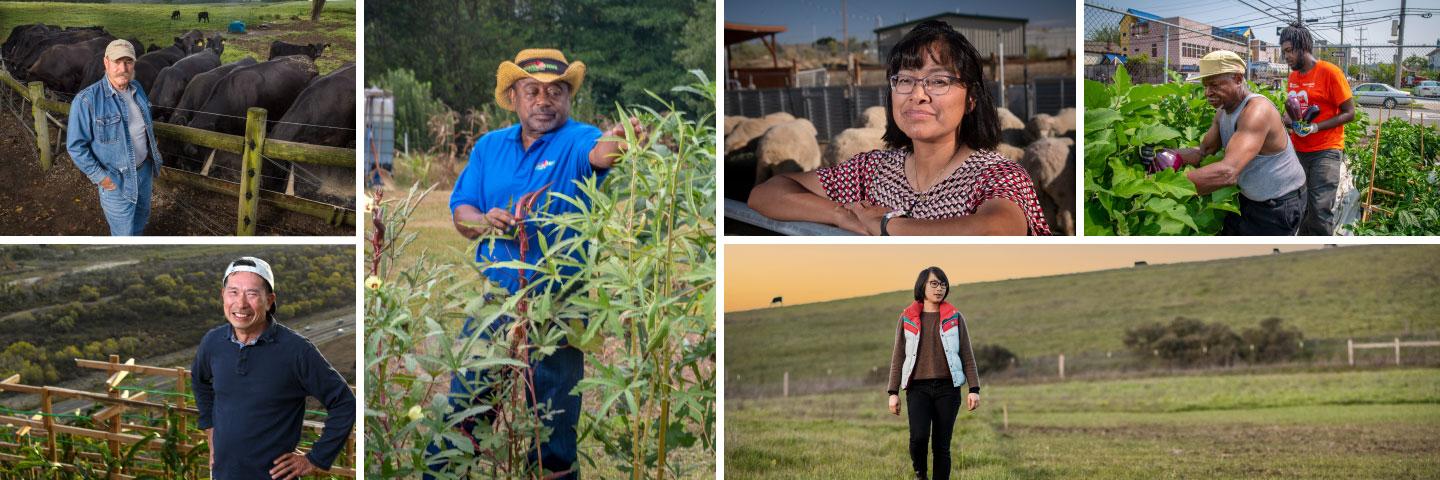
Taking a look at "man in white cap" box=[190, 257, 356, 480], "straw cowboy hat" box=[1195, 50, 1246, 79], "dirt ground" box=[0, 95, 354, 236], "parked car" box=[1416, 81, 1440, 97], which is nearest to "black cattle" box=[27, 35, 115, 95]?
"dirt ground" box=[0, 95, 354, 236]

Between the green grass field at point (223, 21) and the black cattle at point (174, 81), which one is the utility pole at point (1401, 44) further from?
the black cattle at point (174, 81)

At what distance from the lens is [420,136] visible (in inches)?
245

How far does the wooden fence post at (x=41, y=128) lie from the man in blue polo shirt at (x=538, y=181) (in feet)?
3.68

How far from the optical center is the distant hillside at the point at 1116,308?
10.4 ft

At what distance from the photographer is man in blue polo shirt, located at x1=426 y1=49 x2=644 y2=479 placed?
346 cm

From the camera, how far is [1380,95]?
3.02 meters

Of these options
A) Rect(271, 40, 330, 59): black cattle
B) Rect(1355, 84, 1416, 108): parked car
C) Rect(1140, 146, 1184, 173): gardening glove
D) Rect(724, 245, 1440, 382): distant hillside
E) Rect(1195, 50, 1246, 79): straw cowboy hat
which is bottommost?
Rect(724, 245, 1440, 382): distant hillside

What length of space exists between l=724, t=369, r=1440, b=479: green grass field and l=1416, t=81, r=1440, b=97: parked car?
0.82 m

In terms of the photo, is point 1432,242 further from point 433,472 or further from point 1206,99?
point 433,472

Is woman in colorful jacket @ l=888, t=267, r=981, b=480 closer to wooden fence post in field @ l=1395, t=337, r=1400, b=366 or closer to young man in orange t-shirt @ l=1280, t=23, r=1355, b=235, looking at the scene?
young man in orange t-shirt @ l=1280, t=23, r=1355, b=235

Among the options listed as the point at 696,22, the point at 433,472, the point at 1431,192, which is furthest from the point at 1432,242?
the point at 696,22

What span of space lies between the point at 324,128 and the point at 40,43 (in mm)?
735

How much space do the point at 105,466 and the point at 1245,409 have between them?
3329 mm

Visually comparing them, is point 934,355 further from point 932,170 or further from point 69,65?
point 69,65
